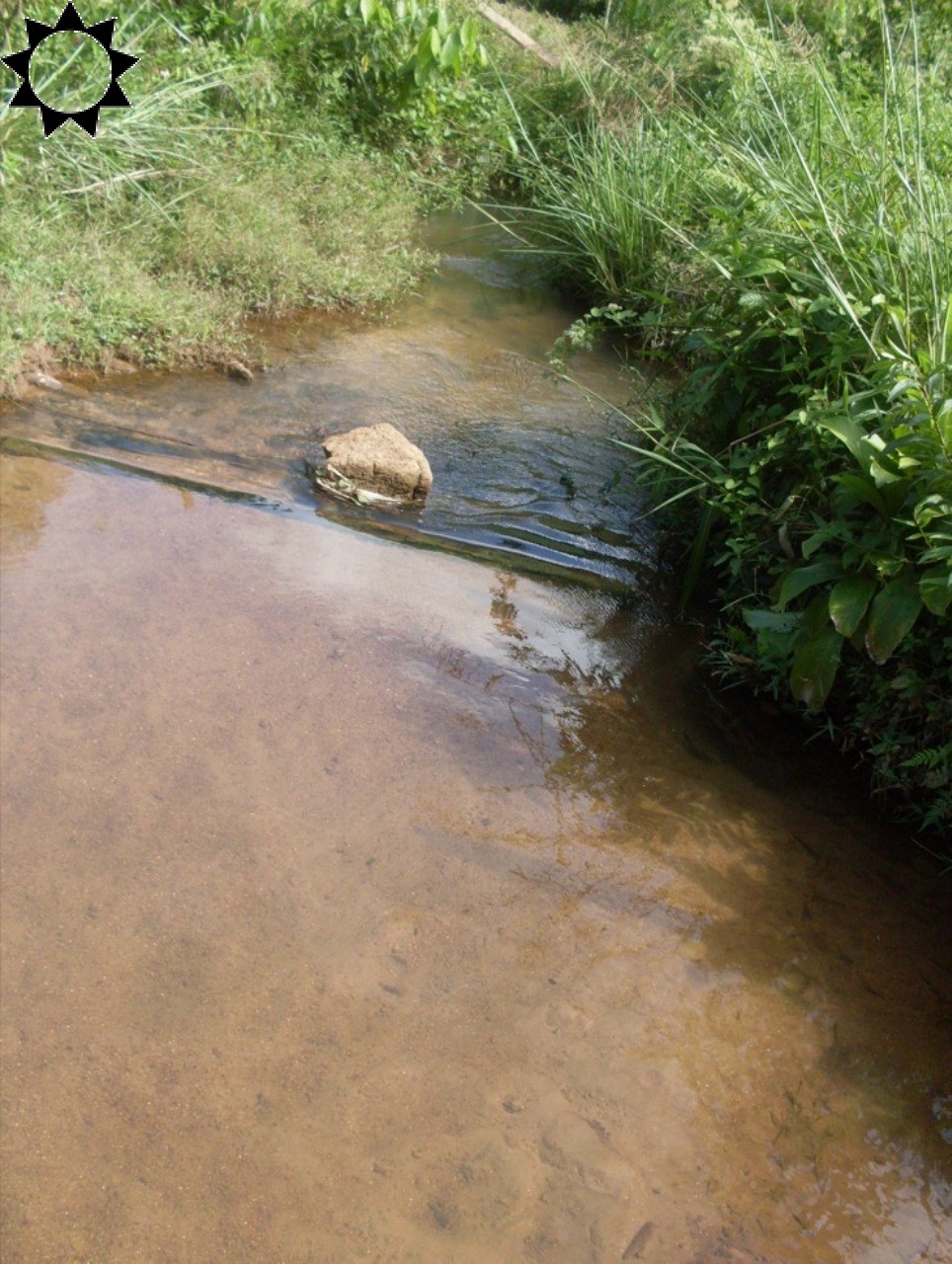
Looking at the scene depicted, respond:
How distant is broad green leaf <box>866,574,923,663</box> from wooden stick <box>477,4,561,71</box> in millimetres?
7154

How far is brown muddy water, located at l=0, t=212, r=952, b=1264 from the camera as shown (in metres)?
2.22

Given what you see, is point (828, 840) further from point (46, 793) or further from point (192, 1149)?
point (46, 793)

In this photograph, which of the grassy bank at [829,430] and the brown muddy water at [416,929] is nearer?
the brown muddy water at [416,929]

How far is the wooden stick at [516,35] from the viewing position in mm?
9103

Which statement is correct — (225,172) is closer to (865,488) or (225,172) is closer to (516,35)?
(516,35)

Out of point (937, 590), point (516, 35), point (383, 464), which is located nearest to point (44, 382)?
point (383, 464)

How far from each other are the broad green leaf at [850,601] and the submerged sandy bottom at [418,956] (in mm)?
579

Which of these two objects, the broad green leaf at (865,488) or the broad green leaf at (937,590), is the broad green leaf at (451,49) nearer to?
the broad green leaf at (865,488)

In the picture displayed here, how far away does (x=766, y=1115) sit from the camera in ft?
8.03

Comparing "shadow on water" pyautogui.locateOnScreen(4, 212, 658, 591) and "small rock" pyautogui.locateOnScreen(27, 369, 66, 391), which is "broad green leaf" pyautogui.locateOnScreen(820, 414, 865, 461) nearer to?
"shadow on water" pyautogui.locateOnScreen(4, 212, 658, 591)

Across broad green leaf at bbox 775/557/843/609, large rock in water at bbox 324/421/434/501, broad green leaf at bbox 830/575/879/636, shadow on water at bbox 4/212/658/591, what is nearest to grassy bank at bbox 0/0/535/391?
shadow on water at bbox 4/212/658/591

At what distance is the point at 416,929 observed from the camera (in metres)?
2.71

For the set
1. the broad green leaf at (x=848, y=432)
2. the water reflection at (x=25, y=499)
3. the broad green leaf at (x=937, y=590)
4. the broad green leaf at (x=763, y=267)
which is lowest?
the water reflection at (x=25, y=499)

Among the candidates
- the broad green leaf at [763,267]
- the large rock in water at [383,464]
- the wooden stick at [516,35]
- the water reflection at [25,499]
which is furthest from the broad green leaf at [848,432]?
Result: the wooden stick at [516,35]
